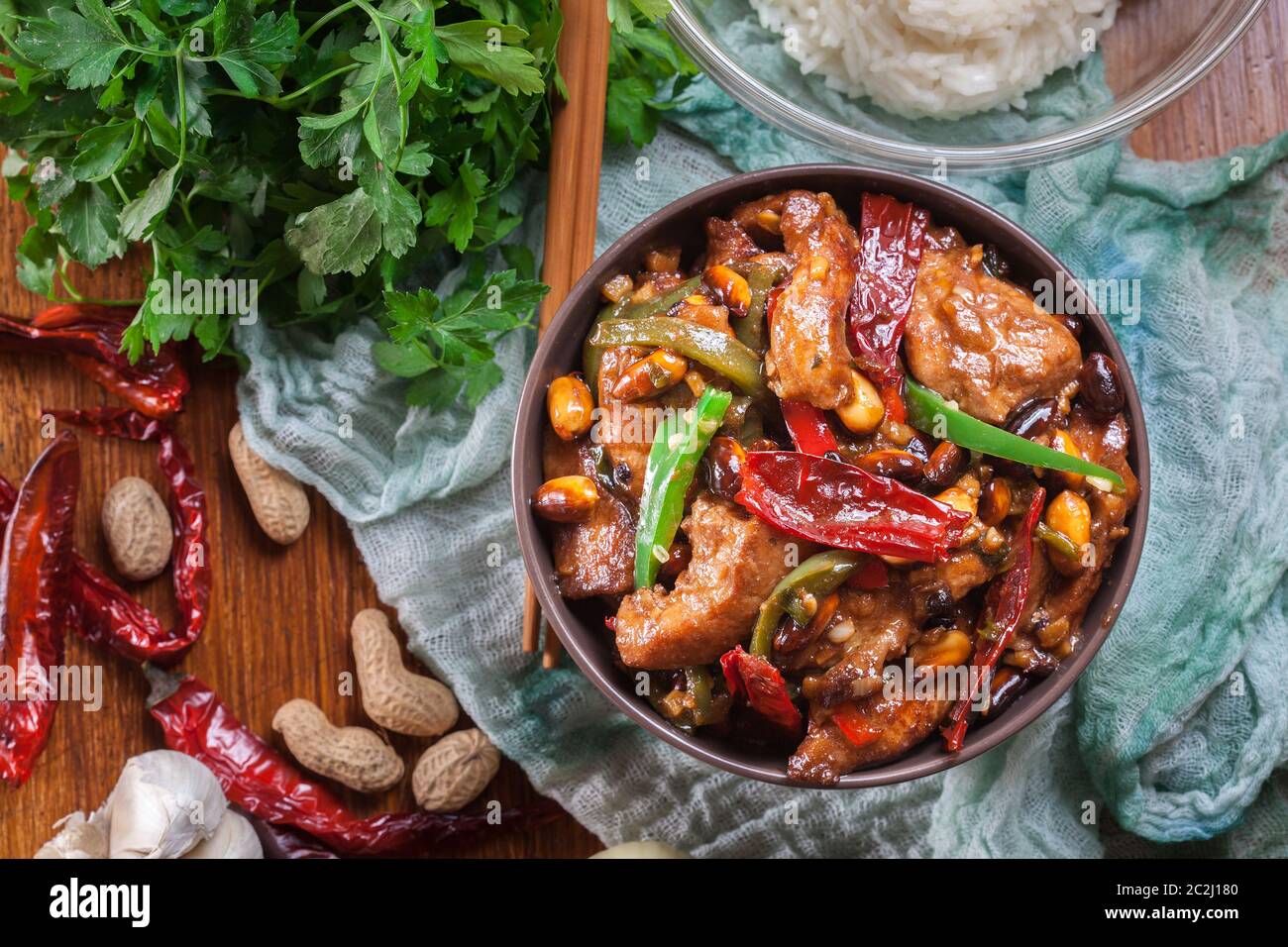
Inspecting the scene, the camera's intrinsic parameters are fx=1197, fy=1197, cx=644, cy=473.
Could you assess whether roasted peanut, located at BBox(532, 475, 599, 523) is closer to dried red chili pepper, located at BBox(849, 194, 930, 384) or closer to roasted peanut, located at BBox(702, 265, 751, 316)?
roasted peanut, located at BBox(702, 265, 751, 316)

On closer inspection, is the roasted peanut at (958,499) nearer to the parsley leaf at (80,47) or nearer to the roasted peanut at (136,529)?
the parsley leaf at (80,47)

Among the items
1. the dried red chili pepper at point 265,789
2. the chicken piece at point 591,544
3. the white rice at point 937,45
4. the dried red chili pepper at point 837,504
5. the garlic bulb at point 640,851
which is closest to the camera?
the dried red chili pepper at point 837,504

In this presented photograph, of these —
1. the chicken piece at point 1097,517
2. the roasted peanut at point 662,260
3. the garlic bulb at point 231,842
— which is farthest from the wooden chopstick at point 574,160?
the chicken piece at point 1097,517

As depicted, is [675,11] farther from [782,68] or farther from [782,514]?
[782,514]

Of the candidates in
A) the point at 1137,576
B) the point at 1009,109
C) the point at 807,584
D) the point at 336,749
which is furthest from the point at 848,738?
the point at 1009,109

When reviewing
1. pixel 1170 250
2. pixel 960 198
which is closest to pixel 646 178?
pixel 960 198

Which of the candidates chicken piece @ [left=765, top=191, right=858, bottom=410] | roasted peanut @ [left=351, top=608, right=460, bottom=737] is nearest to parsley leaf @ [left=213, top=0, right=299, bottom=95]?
chicken piece @ [left=765, top=191, right=858, bottom=410]
